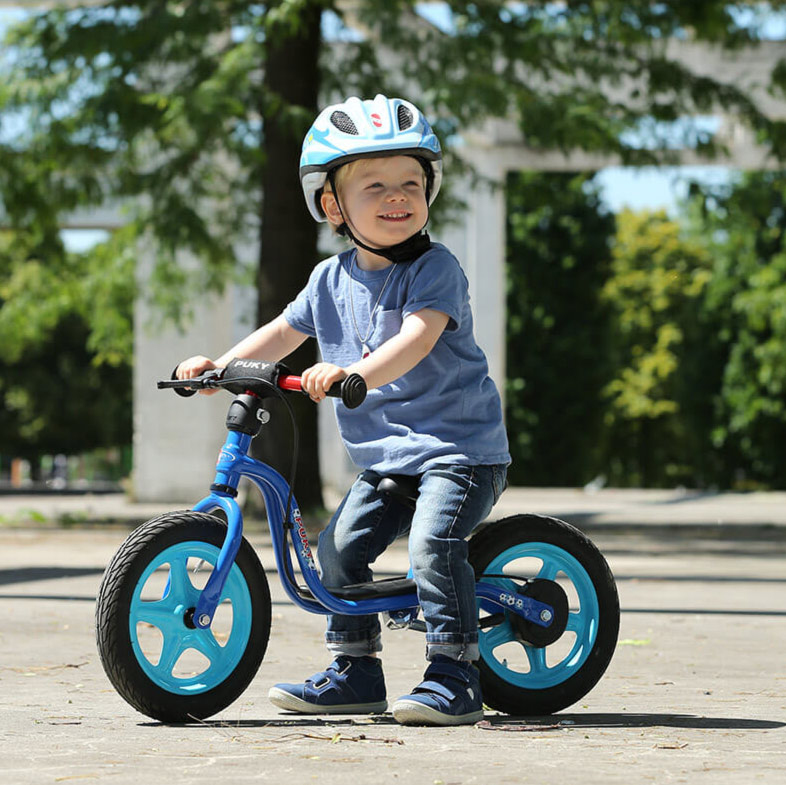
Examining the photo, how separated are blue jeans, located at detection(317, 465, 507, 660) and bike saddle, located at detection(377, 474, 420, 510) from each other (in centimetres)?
4

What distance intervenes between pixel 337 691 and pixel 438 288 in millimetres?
1213

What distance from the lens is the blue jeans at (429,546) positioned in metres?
4.52

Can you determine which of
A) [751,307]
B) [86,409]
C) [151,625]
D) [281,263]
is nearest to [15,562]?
[281,263]

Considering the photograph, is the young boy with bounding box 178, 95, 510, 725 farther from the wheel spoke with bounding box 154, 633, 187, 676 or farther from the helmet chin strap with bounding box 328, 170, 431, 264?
the wheel spoke with bounding box 154, 633, 187, 676

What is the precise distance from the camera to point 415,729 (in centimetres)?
445

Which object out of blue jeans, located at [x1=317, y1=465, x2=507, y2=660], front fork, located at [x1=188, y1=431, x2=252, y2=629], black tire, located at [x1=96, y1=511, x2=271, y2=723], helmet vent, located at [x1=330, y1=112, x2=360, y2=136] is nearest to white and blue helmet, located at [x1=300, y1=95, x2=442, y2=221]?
helmet vent, located at [x1=330, y1=112, x2=360, y2=136]

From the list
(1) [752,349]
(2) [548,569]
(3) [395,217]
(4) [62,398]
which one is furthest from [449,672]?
(4) [62,398]

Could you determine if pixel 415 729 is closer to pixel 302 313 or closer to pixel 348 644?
pixel 348 644

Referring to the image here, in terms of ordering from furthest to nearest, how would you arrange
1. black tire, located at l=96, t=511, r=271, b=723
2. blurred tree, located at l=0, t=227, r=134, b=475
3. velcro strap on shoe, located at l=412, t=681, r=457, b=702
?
1. blurred tree, located at l=0, t=227, r=134, b=475
2. velcro strap on shoe, located at l=412, t=681, r=457, b=702
3. black tire, located at l=96, t=511, r=271, b=723

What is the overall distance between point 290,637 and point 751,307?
33.8 metres

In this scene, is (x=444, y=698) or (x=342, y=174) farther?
(x=342, y=174)

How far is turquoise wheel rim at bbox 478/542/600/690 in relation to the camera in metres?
4.82

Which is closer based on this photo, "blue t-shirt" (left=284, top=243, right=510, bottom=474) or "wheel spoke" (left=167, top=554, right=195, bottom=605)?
"wheel spoke" (left=167, top=554, right=195, bottom=605)

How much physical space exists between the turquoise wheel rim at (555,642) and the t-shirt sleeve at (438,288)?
745mm
